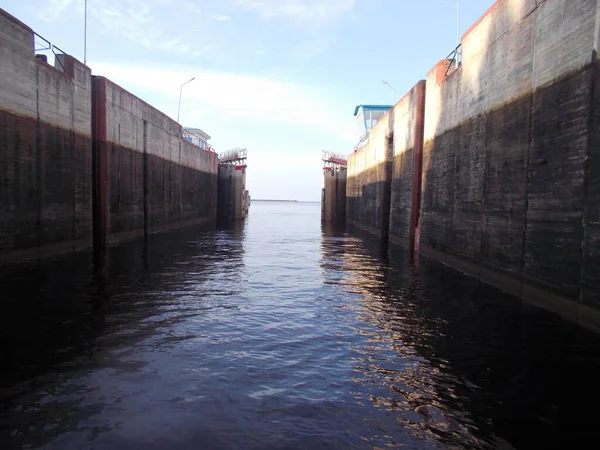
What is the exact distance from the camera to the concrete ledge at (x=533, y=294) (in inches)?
315

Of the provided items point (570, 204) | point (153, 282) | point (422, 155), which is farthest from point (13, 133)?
point (422, 155)

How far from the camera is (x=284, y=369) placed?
6.23 metres

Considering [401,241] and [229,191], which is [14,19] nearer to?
[401,241]

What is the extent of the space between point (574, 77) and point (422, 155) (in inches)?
499

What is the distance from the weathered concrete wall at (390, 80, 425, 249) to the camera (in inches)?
855

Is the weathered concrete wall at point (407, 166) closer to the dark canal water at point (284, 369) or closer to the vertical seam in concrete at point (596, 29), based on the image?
the dark canal water at point (284, 369)

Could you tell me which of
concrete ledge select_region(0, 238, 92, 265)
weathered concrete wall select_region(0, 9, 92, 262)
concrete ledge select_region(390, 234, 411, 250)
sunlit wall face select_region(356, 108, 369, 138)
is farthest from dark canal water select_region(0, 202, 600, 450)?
sunlit wall face select_region(356, 108, 369, 138)

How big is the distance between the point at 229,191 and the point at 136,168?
1155 inches

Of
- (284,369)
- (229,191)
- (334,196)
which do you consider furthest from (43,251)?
(334,196)

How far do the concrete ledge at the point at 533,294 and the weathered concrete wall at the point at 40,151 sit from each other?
49.0 ft

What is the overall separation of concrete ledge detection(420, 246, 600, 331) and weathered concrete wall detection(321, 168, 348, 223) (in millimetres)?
40310

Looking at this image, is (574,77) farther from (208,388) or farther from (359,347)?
(208,388)

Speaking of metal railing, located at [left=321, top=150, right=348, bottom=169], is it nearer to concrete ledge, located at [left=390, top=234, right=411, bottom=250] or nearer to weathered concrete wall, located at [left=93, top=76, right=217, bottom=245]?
weathered concrete wall, located at [left=93, top=76, right=217, bottom=245]

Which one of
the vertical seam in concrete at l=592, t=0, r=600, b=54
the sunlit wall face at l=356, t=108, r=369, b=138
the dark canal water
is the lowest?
the dark canal water
